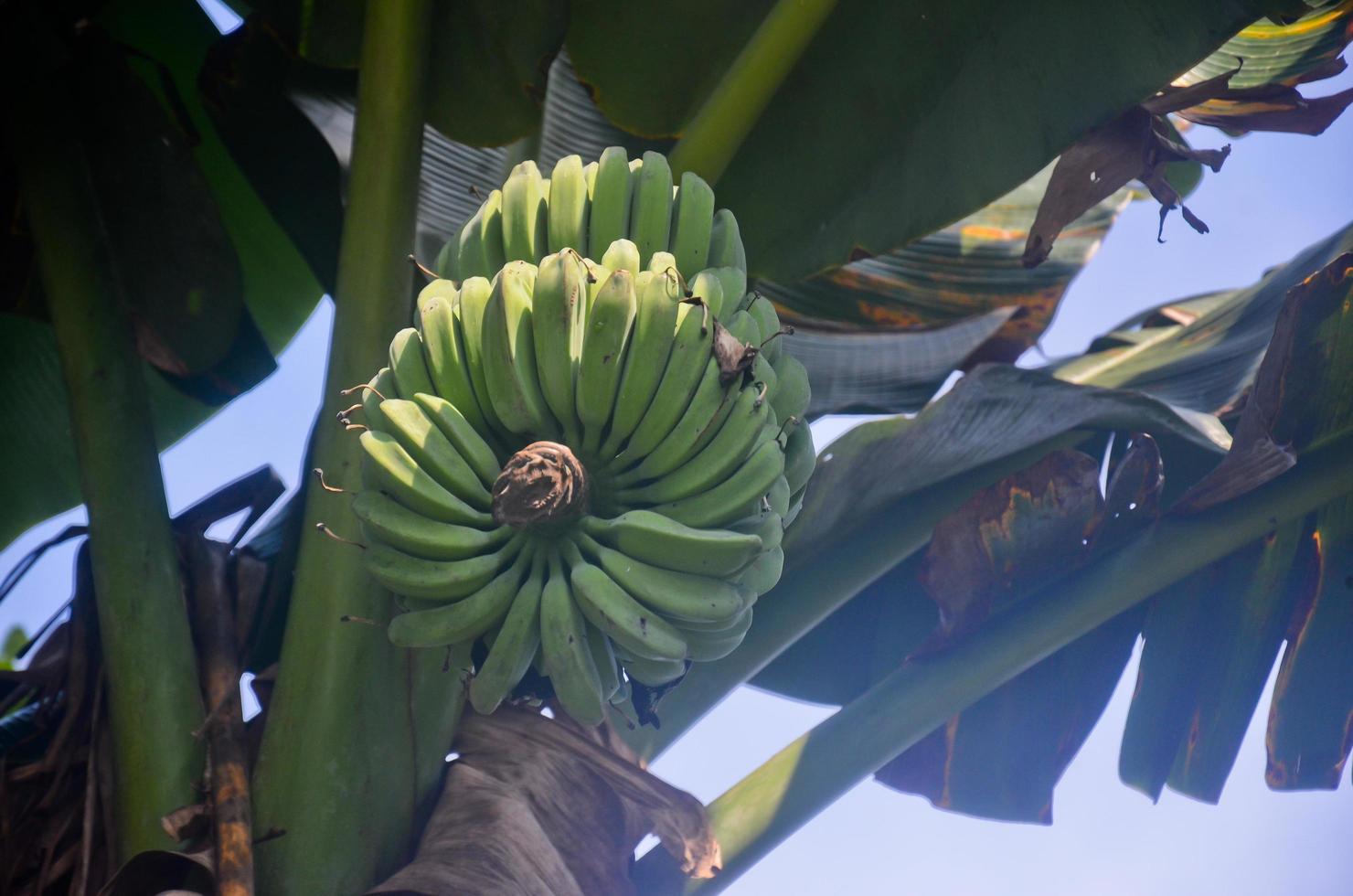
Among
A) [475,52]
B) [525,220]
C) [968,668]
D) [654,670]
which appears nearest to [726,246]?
[525,220]

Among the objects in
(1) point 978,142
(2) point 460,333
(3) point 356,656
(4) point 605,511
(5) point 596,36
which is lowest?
(3) point 356,656

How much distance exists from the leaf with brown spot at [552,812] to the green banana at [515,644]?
32cm

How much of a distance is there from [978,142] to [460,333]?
3.62 ft

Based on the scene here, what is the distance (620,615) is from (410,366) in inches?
16.5

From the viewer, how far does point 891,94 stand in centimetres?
204

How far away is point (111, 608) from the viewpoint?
1673 millimetres

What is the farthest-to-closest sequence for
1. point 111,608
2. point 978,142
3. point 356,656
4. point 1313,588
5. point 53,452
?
point 53,452, point 1313,588, point 978,142, point 111,608, point 356,656

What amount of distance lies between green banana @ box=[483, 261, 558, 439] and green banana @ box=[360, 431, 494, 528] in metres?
0.11

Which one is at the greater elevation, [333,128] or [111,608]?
[333,128]

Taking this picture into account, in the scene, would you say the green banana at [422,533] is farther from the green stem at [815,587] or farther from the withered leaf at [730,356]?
the green stem at [815,587]

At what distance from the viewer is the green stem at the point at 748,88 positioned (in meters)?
1.89

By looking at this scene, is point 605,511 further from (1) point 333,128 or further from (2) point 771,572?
(1) point 333,128

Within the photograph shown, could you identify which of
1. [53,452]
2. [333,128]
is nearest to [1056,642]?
[333,128]

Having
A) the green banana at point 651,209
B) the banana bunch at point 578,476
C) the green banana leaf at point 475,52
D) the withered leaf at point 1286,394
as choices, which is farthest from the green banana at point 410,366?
the withered leaf at point 1286,394
